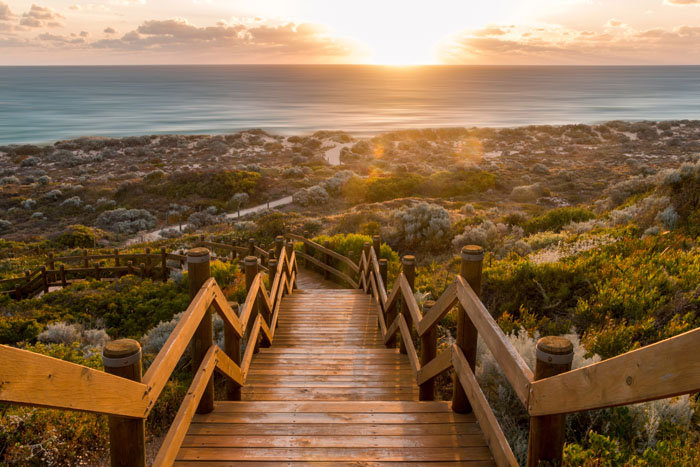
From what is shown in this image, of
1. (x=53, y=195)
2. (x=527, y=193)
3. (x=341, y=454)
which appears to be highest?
(x=341, y=454)

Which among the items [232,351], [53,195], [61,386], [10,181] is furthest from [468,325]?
[10,181]

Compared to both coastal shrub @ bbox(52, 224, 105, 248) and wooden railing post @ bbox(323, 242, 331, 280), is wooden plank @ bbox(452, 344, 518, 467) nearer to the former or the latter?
wooden railing post @ bbox(323, 242, 331, 280)

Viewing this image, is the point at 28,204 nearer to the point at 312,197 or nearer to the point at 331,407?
the point at 312,197

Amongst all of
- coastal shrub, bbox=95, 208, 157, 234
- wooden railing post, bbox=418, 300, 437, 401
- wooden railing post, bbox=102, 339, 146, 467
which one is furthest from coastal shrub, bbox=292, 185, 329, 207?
wooden railing post, bbox=102, 339, 146, 467

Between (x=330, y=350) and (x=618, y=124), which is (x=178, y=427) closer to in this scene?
(x=330, y=350)

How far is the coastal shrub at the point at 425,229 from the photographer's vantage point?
14.9 metres

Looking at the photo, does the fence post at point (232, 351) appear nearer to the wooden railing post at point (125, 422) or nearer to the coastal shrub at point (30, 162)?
the wooden railing post at point (125, 422)

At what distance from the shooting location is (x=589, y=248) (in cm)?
845

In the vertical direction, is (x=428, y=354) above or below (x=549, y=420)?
below

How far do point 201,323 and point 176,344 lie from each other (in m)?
0.69

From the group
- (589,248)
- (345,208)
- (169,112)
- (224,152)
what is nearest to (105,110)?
(169,112)

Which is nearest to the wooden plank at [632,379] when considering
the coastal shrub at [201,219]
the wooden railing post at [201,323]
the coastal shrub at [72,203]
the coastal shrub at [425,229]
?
the wooden railing post at [201,323]

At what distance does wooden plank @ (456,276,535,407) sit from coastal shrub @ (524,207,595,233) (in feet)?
38.0

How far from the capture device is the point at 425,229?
15.2m
